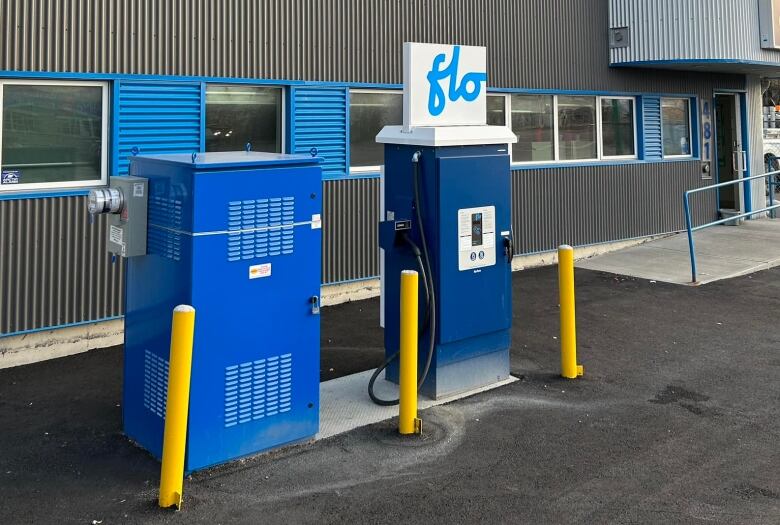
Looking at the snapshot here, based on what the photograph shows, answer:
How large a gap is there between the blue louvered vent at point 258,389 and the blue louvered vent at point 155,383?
0.40 m

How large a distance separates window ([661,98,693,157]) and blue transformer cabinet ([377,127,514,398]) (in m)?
8.47

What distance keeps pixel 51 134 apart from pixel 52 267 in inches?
50.2

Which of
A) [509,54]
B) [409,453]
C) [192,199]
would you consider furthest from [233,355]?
[509,54]

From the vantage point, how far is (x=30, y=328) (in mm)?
7137

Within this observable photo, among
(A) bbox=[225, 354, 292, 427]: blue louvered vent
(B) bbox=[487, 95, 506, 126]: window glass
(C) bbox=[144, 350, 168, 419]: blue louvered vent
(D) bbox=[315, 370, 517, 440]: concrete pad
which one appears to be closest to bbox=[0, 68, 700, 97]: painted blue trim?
(B) bbox=[487, 95, 506, 126]: window glass

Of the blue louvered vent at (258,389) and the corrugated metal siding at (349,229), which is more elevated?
the corrugated metal siding at (349,229)

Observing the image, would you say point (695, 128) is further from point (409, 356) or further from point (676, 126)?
point (409, 356)

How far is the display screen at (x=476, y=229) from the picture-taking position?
5977 millimetres

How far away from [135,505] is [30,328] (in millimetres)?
3544

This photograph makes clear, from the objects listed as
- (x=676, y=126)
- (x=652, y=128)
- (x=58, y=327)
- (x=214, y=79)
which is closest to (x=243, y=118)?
(x=214, y=79)

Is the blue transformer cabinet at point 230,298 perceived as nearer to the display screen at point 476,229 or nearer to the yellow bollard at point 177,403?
the yellow bollard at point 177,403

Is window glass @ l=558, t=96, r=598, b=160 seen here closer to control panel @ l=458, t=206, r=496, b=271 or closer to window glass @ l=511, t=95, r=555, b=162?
window glass @ l=511, t=95, r=555, b=162

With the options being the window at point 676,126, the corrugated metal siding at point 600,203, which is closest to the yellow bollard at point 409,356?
the corrugated metal siding at point 600,203

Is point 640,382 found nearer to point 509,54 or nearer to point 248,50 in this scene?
point 248,50
